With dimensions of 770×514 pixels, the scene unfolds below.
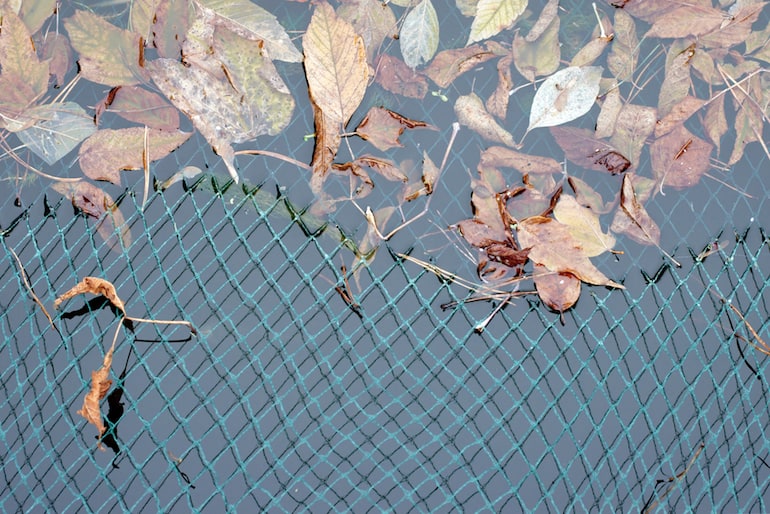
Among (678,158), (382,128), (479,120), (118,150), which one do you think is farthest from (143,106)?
(678,158)

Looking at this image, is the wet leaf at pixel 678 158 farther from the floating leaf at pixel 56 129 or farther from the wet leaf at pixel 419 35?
the floating leaf at pixel 56 129

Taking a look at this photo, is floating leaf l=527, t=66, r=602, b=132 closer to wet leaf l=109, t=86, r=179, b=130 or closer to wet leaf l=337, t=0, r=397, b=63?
wet leaf l=337, t=0, r=397, b=63

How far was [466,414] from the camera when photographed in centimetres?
100

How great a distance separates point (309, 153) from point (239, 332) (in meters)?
0.23

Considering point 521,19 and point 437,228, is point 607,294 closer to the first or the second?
point 437,228

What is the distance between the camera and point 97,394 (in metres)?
0.97

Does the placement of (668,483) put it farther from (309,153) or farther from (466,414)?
(309,153)

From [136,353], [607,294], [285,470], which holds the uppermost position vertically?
[607,294]

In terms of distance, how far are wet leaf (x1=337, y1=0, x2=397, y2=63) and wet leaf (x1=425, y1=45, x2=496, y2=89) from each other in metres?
0.07

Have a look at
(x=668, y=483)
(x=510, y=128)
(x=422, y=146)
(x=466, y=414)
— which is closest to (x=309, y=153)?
(x=422, y=146)

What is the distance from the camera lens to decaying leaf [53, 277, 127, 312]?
3.19 feet

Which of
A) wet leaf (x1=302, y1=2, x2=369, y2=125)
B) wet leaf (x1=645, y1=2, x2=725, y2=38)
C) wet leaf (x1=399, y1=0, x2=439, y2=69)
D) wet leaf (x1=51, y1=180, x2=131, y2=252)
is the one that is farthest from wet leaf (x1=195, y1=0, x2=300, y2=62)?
wet leaf (x1=645, y1=2, x2=725, y2=38)

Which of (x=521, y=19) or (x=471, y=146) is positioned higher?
(x=521, y=19)

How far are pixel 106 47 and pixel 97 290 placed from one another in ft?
0.95
